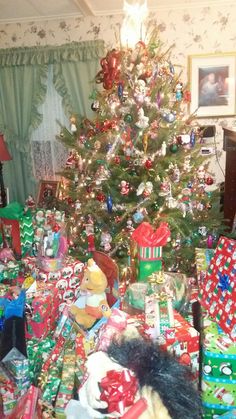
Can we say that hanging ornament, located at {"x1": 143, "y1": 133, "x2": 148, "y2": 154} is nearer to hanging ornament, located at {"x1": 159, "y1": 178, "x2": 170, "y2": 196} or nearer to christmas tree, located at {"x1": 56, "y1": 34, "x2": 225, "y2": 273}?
christmas tree, located at {"x1": 56, "y1": 34, "x2": 225, "y2": 273}

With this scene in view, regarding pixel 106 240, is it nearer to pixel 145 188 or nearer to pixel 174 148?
pixel 145 188

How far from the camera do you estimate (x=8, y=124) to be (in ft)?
11.5

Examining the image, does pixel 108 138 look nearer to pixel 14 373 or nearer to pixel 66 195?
pixel 66 195

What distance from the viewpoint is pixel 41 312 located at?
1.58m

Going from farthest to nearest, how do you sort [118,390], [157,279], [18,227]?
[18,227] → [157,279] → [118,390]

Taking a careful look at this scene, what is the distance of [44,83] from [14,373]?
2.86 m

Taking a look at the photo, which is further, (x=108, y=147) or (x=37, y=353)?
(x=108, y=147)

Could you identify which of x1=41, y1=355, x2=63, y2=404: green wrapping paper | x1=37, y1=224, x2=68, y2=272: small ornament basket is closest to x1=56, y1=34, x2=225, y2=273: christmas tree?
x1=37, y1=224, x2=68, y2=272: small ornament basket

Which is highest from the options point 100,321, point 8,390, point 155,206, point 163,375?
point 155,206

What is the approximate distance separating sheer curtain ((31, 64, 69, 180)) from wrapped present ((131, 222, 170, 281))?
2178mm

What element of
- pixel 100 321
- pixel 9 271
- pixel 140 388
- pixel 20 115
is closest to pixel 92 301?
pixel 100 321

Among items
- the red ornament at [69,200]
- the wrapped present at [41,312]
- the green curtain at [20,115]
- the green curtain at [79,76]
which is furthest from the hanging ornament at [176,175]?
the green curtain at [20,115]

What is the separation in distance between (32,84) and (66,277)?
2.32 metres

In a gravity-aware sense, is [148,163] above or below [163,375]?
above
